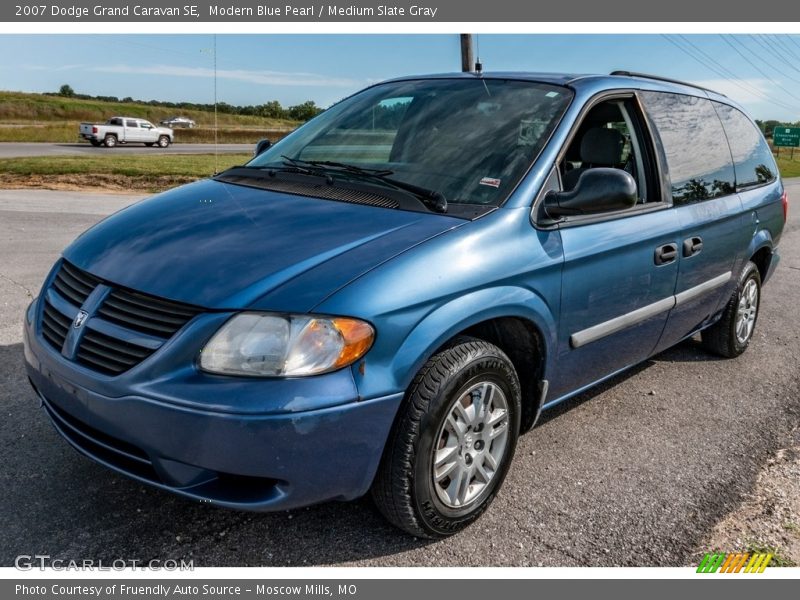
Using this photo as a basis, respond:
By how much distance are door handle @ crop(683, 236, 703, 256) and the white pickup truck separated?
39.9m

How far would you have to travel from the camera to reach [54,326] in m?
2.84

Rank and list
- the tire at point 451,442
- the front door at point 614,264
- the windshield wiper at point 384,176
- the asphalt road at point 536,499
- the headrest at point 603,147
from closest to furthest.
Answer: the tire at point 451,442 → the asphalt road at point 536,499 → the windshield wiper at point 384,176 → the front door at point 614,264 → the headrest at point 603,147

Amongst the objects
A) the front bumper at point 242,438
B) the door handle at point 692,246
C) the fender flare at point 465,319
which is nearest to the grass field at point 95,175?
the door handle at point 692,246

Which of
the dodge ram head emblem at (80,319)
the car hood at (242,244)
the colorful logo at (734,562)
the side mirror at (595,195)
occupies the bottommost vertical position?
the colorful logo at (734,562)

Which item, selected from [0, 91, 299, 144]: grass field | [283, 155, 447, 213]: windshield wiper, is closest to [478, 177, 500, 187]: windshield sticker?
[283, 155, 447, 213]: windshield wiper

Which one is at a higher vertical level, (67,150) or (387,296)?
(387,296)

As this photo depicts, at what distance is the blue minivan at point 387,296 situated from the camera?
93.1 inches

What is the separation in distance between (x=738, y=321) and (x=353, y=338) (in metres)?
3.77

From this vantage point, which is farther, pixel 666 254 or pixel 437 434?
pixel 666 254

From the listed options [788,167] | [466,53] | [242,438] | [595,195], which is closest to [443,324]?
[242,438]

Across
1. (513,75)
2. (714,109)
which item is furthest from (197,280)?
(714,109)

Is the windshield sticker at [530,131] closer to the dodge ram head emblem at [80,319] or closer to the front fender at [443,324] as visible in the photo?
the front fender at [443,324]

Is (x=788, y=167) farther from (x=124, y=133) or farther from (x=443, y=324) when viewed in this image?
(x=443, y=324)

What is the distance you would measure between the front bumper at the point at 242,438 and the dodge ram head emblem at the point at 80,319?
145 millimetres
